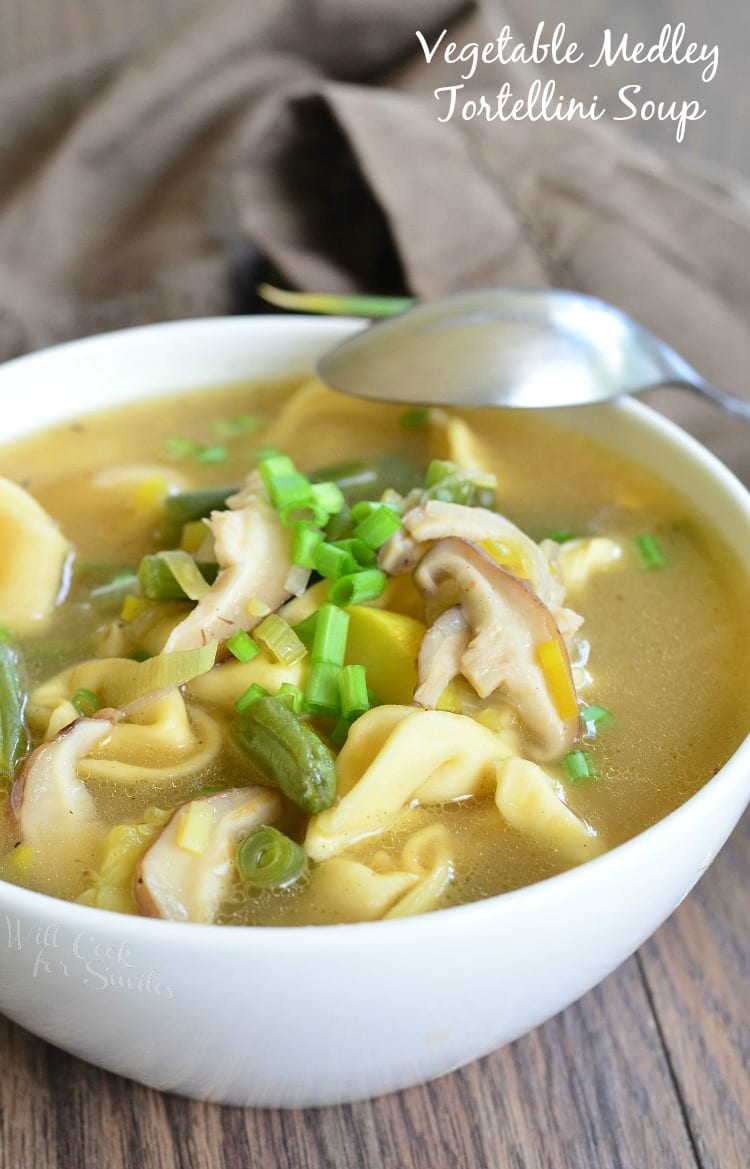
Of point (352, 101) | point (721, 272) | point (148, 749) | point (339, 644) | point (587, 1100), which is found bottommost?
point (587, 1100)

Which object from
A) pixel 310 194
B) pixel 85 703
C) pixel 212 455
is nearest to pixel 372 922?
pixel 85 703

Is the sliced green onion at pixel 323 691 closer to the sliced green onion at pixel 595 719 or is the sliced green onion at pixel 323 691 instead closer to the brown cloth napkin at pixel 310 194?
the sliced green onion at pixel 595 719

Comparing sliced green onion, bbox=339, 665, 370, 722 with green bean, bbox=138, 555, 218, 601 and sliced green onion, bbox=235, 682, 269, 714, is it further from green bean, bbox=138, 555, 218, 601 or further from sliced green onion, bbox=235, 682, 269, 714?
green bean, bbox=138, 555, 218, 601

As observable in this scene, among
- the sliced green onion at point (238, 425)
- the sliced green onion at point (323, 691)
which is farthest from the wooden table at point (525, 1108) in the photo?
the sliced green onion at point (238, 425)

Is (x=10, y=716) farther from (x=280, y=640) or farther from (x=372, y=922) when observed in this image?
(x=372, y=922)

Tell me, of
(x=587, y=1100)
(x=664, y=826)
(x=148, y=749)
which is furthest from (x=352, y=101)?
(x=587, y=1100)

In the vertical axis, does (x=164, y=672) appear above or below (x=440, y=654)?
below

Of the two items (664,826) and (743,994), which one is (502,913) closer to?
(664,826)
